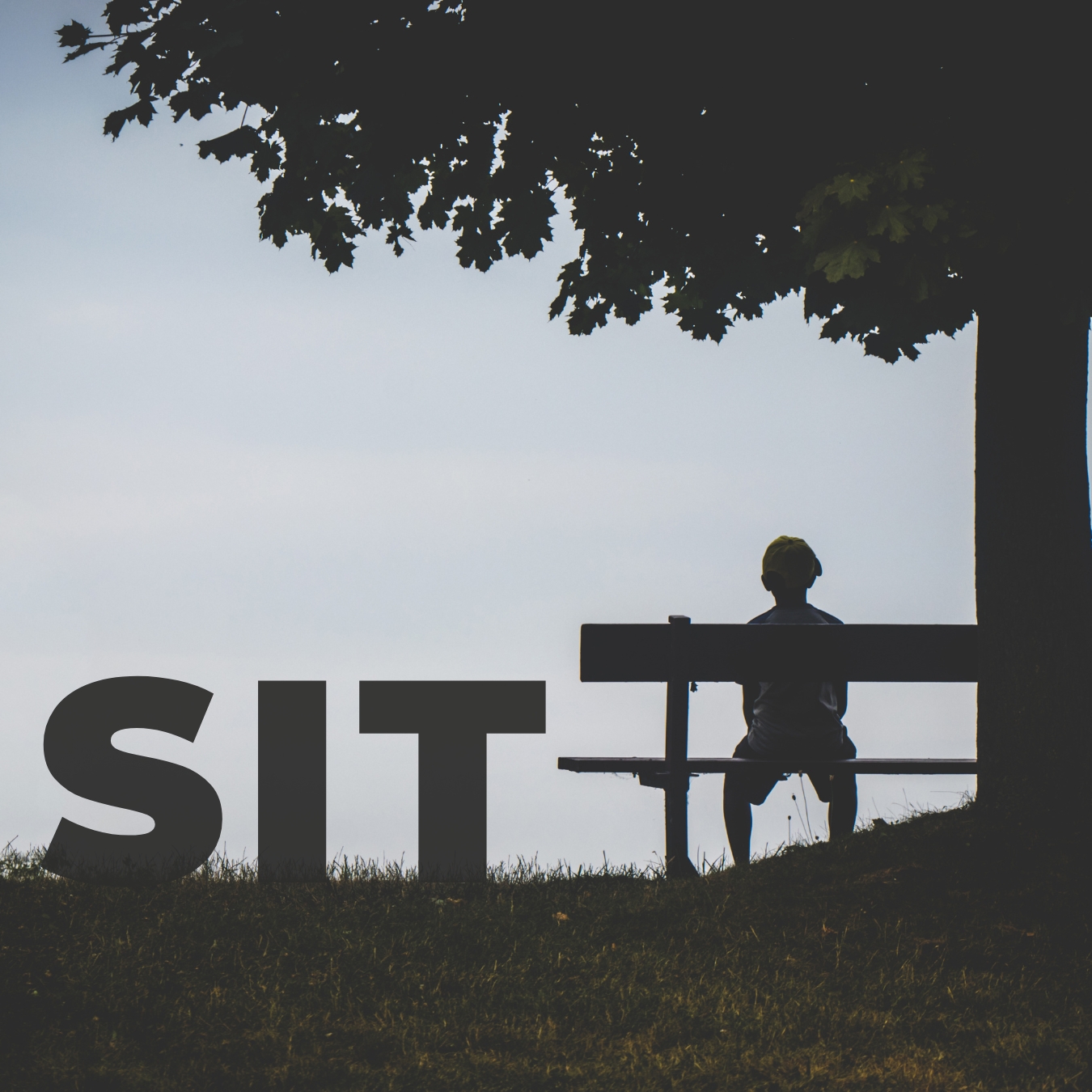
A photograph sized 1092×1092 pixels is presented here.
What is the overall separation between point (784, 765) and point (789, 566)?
1.20 m

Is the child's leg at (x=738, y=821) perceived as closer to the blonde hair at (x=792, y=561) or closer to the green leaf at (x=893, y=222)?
the blonde hair at (x=792, y=561)

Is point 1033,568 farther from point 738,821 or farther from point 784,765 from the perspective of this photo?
point 738,821

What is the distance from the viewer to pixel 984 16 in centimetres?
603

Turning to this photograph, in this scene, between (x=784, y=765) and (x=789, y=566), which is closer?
(x=784, y=765)

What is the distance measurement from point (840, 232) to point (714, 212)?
0.97m

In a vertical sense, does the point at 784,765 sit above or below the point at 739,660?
below

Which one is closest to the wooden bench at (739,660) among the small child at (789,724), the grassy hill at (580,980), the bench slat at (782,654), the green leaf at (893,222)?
the bench slat at (782,654)

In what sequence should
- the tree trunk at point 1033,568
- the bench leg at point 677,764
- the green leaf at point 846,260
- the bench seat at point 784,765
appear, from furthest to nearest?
the bench seat at point 784,765 → the bench leg at point 677,764 → the tree trunk at point 1033,568 → the green leaf at point 846,260

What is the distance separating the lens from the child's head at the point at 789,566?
23.2ft

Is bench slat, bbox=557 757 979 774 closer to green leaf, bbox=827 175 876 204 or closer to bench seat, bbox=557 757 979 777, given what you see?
bench seat, bbox=557 757 979 777

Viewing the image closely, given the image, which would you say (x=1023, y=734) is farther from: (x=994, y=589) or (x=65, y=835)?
(x=65, y=835)

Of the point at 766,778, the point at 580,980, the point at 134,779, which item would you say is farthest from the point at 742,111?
the point at 134,779

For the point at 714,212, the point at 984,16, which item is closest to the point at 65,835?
the point at 714,212

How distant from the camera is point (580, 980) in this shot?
4.99m
